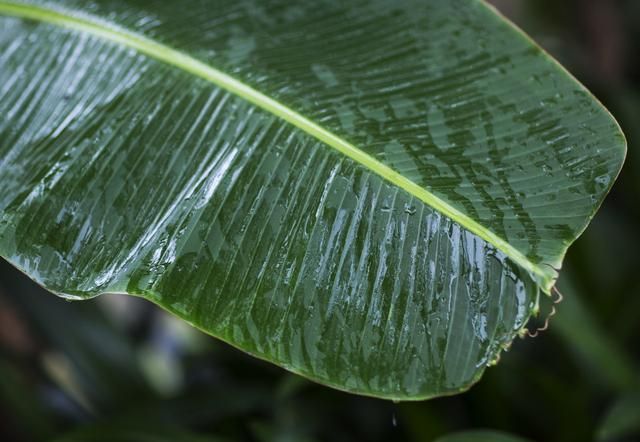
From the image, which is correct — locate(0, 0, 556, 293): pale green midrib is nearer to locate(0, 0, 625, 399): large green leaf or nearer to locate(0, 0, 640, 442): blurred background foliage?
locate(0, 0, 625, 399): large green leaf

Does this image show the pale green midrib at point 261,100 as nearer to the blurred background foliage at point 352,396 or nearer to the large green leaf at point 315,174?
the large green leaf at point 315,174

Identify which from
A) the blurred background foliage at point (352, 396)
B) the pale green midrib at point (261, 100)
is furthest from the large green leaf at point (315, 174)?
the blurred background foliage at point (352, 396)

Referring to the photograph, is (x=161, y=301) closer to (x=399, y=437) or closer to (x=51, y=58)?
(x=51, y=58)

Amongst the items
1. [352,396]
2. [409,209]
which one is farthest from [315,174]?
[352,396]

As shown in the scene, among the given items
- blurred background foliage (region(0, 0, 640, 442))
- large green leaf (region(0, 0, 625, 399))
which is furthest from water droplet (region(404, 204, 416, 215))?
blurred background foliage (region(0, 0, 640, 442))

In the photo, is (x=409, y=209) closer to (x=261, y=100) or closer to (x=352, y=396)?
(x=261, y=100)

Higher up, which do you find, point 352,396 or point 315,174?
point 315,174
